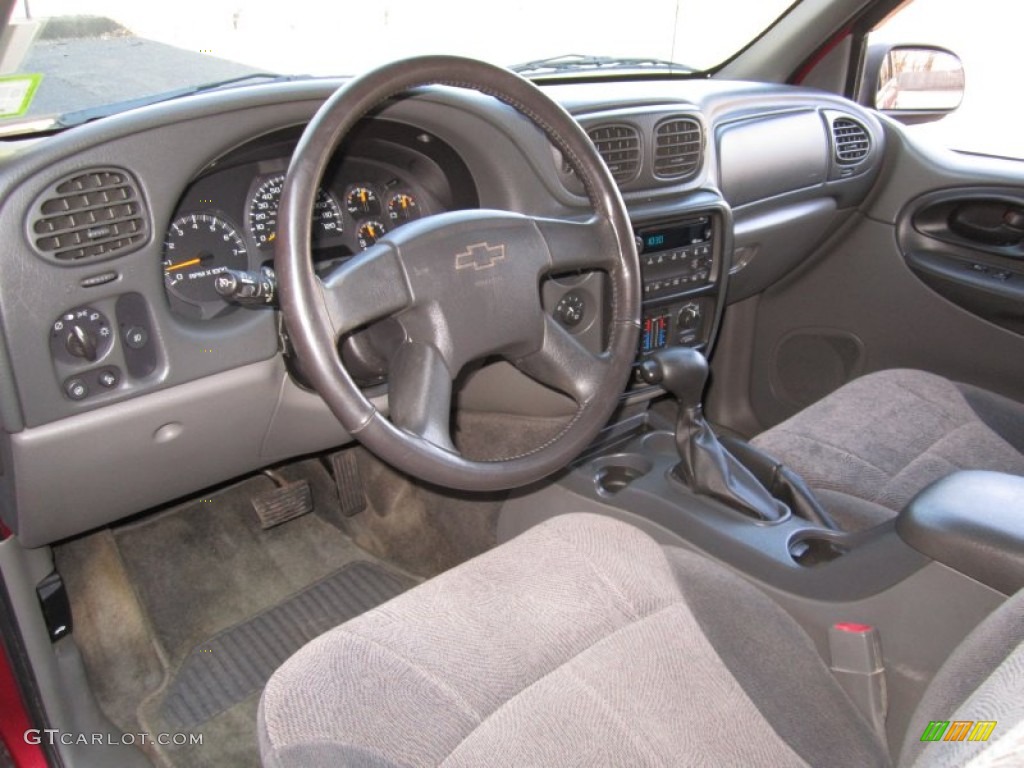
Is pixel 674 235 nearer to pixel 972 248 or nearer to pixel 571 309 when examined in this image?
pixel 571 309

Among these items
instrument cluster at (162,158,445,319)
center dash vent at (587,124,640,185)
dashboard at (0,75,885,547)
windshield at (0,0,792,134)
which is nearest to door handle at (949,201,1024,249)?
dashboard at (0,75,885,547)

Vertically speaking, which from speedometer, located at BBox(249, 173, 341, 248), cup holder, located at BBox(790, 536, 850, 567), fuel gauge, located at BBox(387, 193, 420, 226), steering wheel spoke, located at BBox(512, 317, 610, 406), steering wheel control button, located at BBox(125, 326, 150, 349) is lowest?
cup holder, located at BBox(790, 536, 850, 567)

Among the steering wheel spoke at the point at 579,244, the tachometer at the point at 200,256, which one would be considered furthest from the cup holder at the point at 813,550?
the tachometer at the point at 200,256

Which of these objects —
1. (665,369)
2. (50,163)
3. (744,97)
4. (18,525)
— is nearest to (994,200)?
(744,97)

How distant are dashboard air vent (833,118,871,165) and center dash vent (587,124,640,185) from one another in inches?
32.9

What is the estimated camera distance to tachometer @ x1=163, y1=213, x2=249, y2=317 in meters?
1.51

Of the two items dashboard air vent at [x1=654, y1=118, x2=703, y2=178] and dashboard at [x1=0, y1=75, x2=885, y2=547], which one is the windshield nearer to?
dashboard at [x1=0, y1=75, x2=885, y2=547]

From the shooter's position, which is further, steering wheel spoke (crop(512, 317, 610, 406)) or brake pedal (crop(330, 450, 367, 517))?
brake pedal (crop(330, 450, 367, 517))

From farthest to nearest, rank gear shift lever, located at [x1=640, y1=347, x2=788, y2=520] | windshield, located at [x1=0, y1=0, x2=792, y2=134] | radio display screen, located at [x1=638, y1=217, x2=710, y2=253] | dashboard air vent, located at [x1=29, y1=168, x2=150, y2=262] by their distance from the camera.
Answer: radio display screen, located at [x1=638, y1=217, x2=710, y2=253], gear shift lever, located at [x1=640, y1=347, x2=788, y2=520], windshield, located at [x1=0, y1=0, x2=792, y2=134], dashboard air vent, located at [x1=29, y1=168, x2=150, y2=262]

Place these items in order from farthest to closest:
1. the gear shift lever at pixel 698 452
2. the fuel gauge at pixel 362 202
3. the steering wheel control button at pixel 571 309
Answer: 1. the steering wheel control button at pixel 571 309
2. the fuel gauge at pixel 362 202
3. the gear shift lever at pixel 698 452

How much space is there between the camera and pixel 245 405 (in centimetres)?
161

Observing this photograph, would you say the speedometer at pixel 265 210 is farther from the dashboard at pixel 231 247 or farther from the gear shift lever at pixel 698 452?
the gear shift lever at pixel 698 452

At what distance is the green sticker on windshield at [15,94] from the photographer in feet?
4.19

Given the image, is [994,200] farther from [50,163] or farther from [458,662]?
[50,163]
